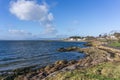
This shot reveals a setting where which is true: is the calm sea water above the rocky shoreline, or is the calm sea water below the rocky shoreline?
below

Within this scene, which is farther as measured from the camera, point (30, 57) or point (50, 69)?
point (30, 57)

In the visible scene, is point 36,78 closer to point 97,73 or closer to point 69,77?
point 69,77

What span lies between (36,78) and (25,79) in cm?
139

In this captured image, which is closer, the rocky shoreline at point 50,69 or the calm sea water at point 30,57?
the rocky shoreline at point 50,69

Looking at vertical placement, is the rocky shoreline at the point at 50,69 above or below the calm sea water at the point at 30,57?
above

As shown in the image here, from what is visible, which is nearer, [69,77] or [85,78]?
[85,78]

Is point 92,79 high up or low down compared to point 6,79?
up

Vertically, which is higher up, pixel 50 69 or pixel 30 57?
pixel 50 69

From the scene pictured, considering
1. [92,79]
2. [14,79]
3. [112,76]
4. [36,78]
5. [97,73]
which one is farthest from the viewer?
[14,79]

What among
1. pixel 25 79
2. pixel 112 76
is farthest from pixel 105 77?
pixel 25 79

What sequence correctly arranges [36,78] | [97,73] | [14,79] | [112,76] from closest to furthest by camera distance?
1. [112,76]
2. [97,73]
3. [36,78]
4. [14,79]

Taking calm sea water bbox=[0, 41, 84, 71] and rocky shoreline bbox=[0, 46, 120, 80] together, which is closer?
rocky shoreline bbox=[0, 46, 120, 80]

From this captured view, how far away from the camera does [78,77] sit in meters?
14.7

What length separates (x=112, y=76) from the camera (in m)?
14.8
